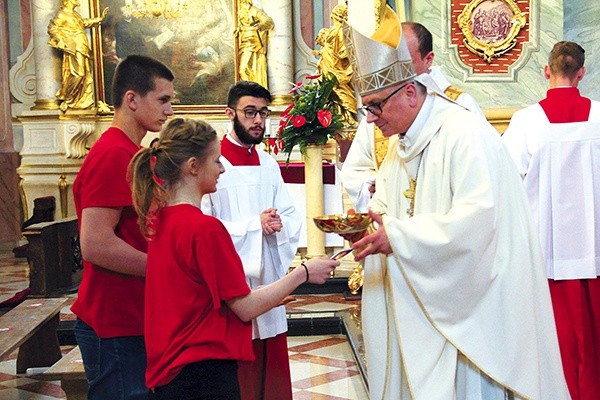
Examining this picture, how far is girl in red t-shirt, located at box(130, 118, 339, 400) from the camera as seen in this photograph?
7.68ft

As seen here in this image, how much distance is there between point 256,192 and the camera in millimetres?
3908

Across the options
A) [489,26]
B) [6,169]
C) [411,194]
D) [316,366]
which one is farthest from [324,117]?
[6,169]

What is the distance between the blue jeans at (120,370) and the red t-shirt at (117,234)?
0.13 ft

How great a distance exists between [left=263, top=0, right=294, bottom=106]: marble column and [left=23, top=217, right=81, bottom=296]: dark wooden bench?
4.81 meters

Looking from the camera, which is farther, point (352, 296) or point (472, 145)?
point (352, 296)

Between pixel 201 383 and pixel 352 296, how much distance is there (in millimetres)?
5494

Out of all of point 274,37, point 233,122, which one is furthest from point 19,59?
point 233,122

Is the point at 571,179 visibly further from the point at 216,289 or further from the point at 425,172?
the point at 216,289

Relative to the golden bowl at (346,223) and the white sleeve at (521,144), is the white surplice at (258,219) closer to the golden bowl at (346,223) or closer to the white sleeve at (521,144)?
the golden bowl at (346,223)

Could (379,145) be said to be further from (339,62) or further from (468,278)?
(339,62)

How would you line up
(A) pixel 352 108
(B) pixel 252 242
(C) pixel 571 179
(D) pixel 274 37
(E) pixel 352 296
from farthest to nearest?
(D) pixel 274 37
(A) pixel 352 108
(E) pixel 352 296
(C) pixel 571 179
(B) pixel 252 242

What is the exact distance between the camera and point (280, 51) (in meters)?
12.4

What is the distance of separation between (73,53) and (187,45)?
5.88ft

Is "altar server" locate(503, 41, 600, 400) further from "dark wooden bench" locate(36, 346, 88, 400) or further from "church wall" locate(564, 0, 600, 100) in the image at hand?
"dark wooden bench" locate(36, 346, 88, 400)
